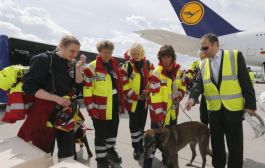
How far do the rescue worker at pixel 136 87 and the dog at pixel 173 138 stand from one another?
0.90 meters

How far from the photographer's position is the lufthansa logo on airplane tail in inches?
717

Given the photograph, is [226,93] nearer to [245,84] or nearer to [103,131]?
[245,84]


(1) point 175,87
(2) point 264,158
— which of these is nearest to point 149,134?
(1) point 175,87

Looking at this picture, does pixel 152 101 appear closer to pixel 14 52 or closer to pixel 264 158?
pixel 264 158

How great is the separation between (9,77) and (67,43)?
0.83m

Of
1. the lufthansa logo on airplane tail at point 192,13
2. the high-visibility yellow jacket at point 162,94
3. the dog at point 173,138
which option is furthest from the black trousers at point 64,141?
the lufthansa logo on airplane tail at point 192,13

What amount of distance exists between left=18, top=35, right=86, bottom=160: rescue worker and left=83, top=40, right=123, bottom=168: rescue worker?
0.83 m

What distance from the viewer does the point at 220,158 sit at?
3.34 metres

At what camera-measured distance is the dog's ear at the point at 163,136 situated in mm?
3244

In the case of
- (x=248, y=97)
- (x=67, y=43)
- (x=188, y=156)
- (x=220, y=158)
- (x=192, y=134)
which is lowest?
(x=188, y=156)

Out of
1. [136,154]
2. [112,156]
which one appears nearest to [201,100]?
[136,154]

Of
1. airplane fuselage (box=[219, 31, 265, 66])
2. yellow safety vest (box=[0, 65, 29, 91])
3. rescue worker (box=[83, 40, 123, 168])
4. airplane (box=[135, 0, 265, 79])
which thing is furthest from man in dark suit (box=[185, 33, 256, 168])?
airplane fuselage (box=[219, 31, 265, 66])

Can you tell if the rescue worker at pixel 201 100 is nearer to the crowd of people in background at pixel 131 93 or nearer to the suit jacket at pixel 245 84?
the crowd of people in background at pixel 131 93

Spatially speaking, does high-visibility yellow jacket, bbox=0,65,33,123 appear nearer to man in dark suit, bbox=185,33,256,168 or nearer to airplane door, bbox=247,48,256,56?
man in dark suit, bbox=185,33,256,168
